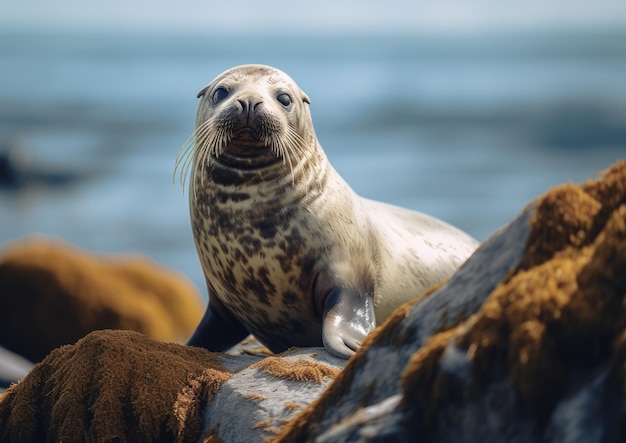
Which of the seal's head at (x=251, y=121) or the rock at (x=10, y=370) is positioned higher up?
the seal's head at (x=251, y=121)

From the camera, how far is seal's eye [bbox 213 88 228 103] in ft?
23.2

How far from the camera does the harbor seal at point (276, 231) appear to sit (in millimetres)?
6691

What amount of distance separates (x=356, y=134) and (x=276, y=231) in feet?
116

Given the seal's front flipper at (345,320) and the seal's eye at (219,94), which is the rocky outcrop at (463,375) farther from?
the seal's eye at (219,94)

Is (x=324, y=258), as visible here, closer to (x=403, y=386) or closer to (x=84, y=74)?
(x=403, y=386)

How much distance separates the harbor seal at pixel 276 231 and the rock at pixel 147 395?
92 cm

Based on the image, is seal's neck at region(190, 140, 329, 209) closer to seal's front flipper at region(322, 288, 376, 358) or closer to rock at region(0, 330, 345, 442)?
seal's front flipper at region(322, 288, 376, 358)

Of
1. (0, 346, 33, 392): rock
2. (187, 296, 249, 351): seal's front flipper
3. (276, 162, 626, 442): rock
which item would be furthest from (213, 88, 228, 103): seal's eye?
(276, 162, 626, 442): rock

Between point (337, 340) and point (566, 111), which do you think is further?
point (566, 111)

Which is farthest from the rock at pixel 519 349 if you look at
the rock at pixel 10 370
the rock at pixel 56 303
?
the rock at pixel 56 303

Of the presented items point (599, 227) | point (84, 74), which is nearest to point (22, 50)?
point (84, 74)

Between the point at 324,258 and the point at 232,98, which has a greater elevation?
the point at 232,98

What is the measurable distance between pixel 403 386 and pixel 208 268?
368 centimetres

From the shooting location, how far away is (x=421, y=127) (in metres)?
44.6
